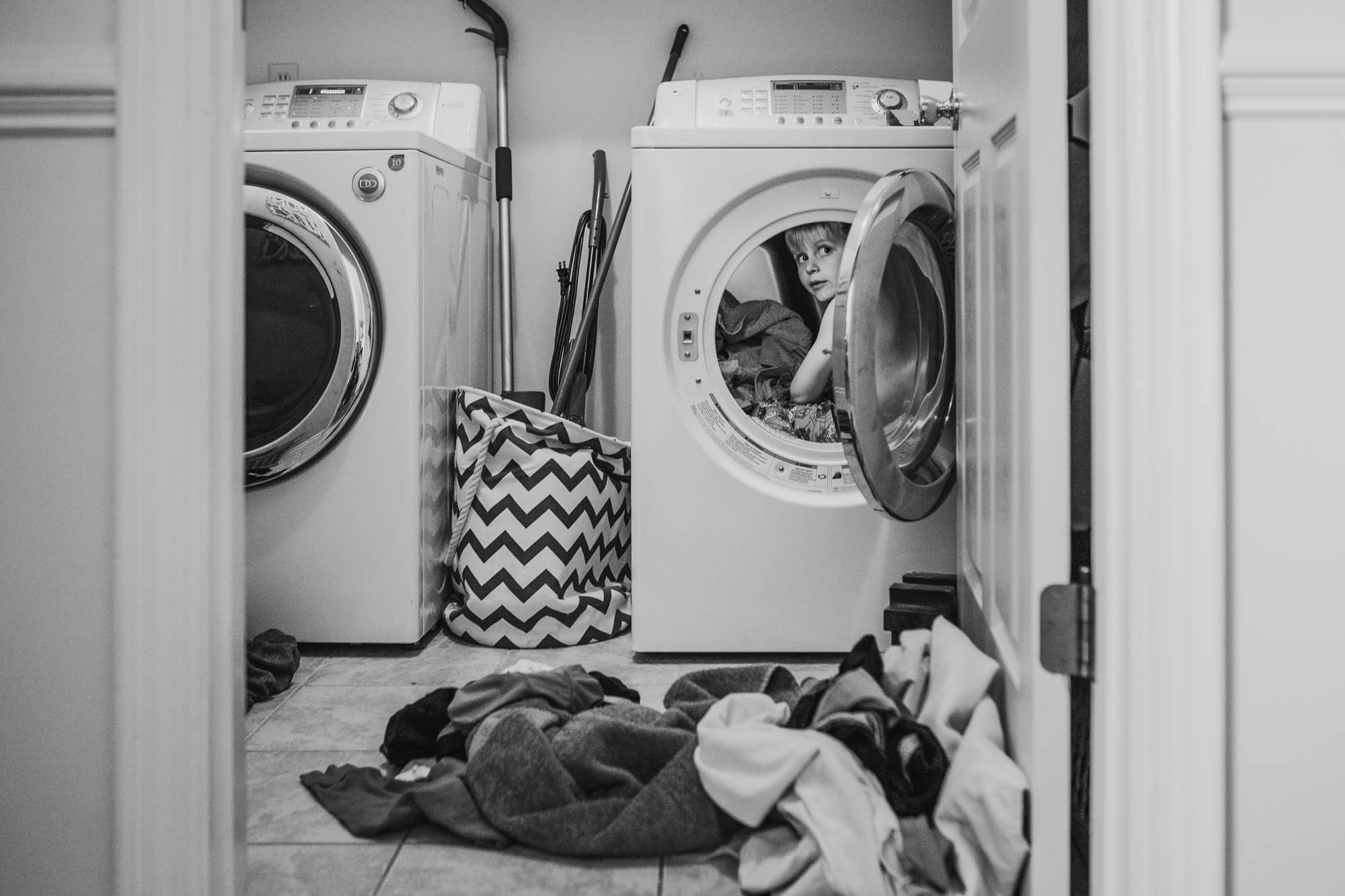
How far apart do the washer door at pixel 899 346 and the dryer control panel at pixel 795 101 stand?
0.64 m

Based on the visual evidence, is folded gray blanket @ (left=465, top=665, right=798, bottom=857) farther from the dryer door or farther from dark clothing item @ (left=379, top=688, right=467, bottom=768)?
the dryer door

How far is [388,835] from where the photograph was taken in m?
1.39

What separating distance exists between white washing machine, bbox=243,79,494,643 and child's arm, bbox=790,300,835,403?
0.72 metres

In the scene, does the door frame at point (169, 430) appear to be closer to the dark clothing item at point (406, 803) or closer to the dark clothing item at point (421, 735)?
the dark clothing item at point (406, 803)

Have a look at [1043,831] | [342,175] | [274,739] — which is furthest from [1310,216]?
[342,175]

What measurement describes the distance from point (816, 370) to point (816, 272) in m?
0.18

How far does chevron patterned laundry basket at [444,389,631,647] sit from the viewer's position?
88.2 inches

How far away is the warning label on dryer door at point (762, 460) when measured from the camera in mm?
2049

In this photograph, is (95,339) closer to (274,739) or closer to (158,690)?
(158,690)

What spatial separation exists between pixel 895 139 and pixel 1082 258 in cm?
70

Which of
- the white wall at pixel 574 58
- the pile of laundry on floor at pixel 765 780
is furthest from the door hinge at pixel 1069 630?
the white wall at pixel 574 58

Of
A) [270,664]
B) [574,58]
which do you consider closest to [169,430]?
[270,664]

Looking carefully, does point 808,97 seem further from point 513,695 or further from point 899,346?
point 513,695

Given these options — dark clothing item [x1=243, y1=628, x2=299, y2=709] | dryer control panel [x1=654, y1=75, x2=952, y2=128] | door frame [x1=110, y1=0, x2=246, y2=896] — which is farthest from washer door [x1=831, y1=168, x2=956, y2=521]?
dark clothing item [x1=243, y1=628, x2=299, y2=709]
